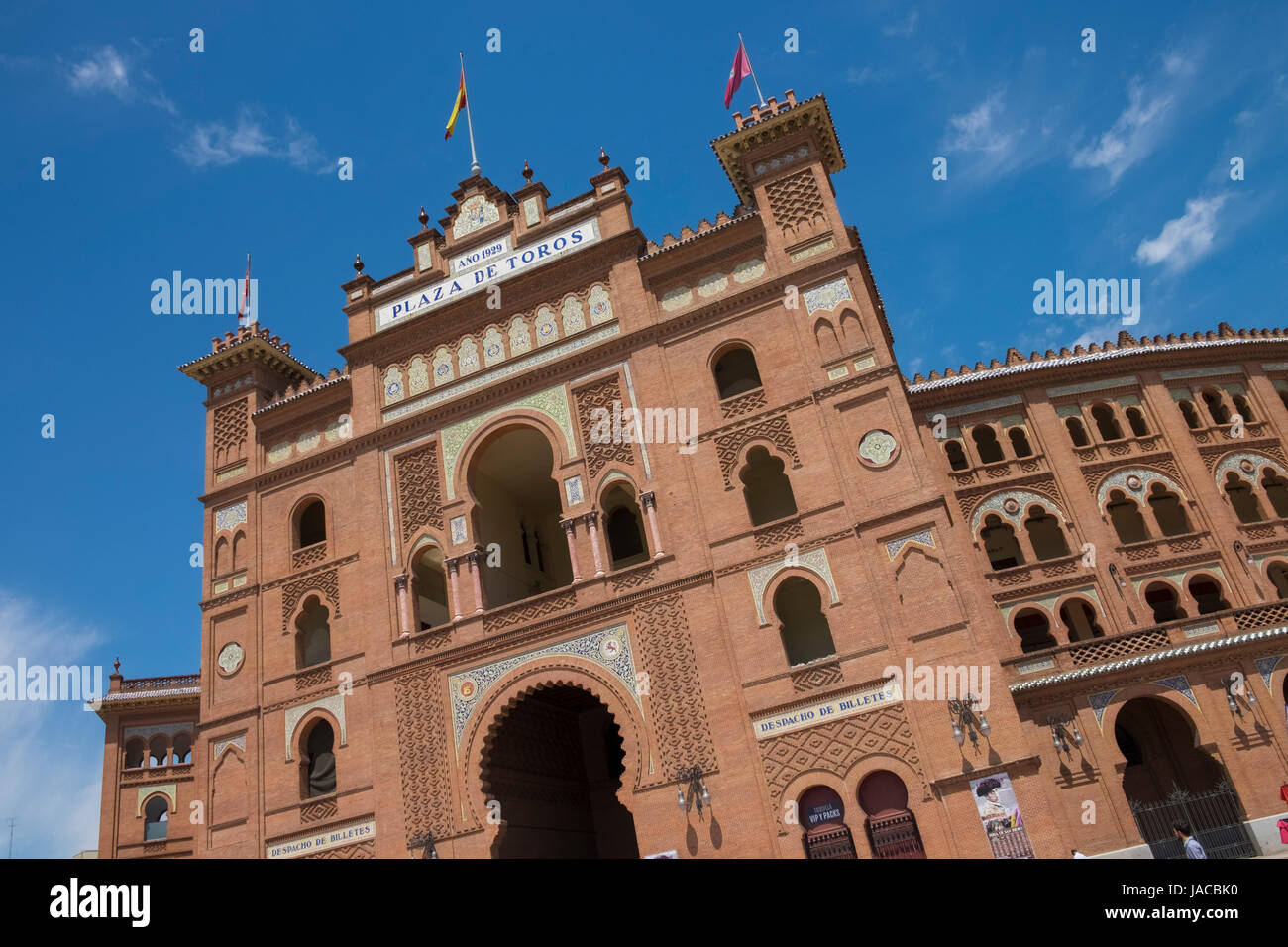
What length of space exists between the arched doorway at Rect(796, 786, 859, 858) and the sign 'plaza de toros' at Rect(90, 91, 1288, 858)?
0.22ft

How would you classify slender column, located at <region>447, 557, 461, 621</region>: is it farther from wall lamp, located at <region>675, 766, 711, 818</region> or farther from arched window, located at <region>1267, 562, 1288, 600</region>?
arched window, located at <region>1267, 562, 1288, 600</region>

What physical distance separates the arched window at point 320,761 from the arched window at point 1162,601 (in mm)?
20846

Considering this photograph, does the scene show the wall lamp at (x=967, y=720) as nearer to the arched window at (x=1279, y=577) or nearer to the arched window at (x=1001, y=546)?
the arched window at (x=1001, y=546)

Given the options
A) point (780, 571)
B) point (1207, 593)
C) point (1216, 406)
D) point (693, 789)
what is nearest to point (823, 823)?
point (693, 789)

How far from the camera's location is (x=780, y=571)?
19156mm

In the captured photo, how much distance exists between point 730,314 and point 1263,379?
55.8ft

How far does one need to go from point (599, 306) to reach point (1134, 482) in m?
15.3

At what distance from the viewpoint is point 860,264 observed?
21266 millimetres

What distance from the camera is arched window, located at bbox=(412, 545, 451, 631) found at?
2358cm

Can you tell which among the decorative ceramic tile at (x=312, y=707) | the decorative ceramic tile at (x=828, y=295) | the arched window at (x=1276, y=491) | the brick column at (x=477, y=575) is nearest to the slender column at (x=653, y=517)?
the brick column at (x=477, y=575)

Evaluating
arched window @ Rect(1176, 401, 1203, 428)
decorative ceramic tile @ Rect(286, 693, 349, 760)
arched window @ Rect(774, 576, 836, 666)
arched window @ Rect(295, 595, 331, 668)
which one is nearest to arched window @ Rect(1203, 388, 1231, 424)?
arched window @ Rect(1176, 401, 1203, 428)

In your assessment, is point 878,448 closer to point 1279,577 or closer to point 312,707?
point 1279,577

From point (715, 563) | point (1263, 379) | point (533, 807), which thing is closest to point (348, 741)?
point (533, 807)
